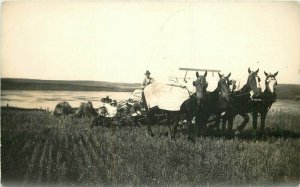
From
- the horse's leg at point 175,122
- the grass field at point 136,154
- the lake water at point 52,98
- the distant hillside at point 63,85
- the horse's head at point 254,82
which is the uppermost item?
the horse's head at point 254,82

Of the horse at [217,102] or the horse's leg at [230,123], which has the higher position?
the horse at [217,102]

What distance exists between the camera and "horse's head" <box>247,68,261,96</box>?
4.13m

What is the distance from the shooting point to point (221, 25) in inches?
162

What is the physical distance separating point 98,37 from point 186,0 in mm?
814

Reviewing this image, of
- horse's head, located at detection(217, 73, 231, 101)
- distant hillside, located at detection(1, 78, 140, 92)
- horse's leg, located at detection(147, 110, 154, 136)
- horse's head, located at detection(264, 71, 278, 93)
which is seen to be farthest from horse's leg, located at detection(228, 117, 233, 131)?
distant hillside, located at detection(1, 78, 140, 92)

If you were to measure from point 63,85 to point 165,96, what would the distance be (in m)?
0.88

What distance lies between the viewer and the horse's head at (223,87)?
13.6ft

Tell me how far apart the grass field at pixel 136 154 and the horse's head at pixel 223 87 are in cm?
34

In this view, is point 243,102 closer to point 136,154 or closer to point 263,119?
point 263,119

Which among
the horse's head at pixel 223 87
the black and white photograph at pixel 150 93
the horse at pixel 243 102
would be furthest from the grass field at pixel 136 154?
the horse's head at pixel 223 87

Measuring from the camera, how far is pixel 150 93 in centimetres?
415

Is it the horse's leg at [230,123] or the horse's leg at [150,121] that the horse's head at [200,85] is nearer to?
the horse's leg at [230,123]

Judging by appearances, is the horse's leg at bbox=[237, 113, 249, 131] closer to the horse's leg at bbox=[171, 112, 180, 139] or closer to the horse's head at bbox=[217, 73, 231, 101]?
the horse's head at bbox=[217, 73, 231, 101]

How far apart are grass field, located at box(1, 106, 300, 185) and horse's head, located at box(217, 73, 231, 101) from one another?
340 millimetres
